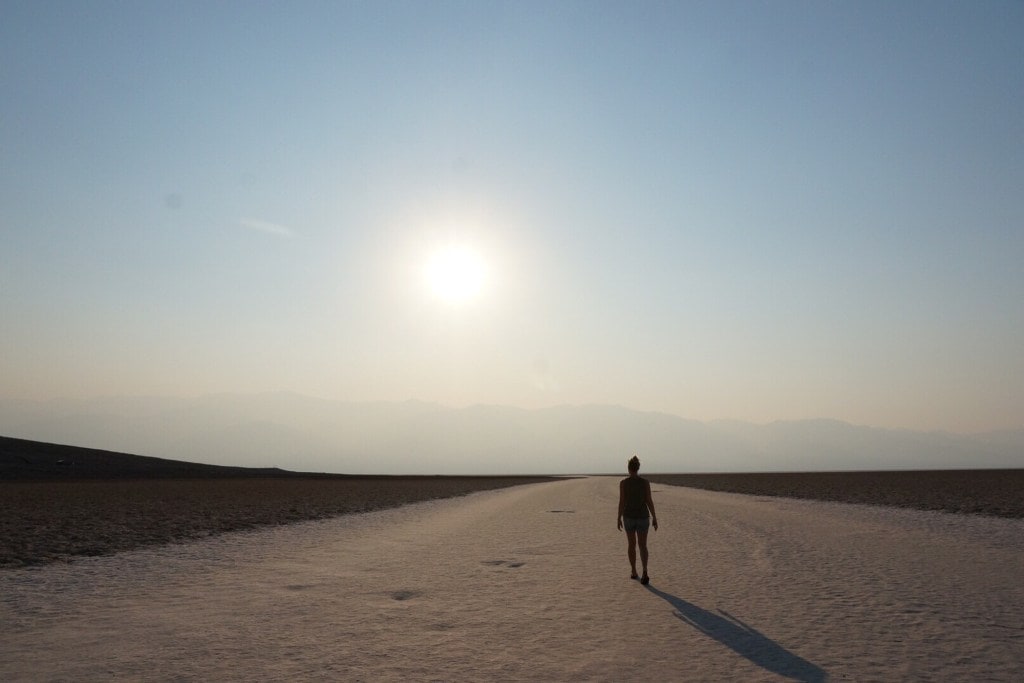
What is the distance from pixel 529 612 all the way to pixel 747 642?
3214mm

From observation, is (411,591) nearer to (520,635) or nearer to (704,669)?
(520,635)

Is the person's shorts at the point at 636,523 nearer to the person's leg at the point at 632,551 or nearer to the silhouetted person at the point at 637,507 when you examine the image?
the silhouetted person at the point at 637,507

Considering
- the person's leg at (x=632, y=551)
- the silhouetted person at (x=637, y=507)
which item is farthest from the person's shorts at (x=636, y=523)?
the person's leg at (x=632, y=551)

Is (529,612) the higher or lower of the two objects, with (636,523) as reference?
lower

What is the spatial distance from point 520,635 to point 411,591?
3799 millimetres

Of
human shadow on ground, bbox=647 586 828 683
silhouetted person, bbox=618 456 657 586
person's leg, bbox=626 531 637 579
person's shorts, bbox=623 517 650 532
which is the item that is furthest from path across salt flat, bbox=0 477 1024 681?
person's shorts, bbox=623 517 650 532

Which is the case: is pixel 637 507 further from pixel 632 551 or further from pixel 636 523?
pixel 632 551

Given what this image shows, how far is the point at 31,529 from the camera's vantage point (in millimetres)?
23281

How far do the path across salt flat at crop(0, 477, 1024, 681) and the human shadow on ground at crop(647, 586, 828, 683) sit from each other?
0.04m

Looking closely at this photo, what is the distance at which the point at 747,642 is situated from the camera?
810 centimetres

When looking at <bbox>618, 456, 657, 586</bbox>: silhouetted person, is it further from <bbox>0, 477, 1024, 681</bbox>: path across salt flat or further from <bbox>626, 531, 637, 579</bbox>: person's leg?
<bbox>0, 477, 1024, 681</bbox>: path across salt flat

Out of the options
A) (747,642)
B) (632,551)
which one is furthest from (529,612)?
(632,551)

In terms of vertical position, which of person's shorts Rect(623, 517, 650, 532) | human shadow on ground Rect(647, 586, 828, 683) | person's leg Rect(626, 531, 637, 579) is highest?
person's shorts Rect(623, 517, 650, 532)

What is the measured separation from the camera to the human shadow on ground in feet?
22.7
